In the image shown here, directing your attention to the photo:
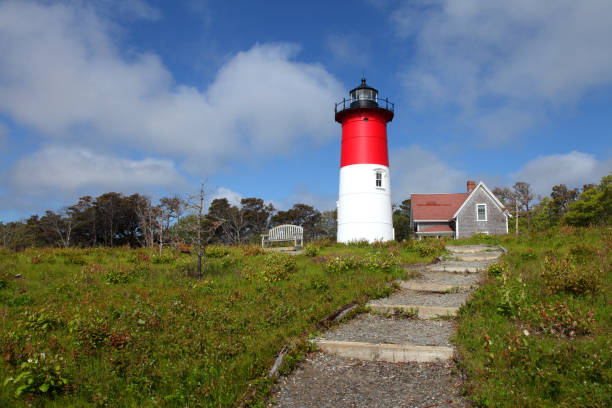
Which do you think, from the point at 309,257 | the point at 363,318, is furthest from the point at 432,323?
the point at 309,257

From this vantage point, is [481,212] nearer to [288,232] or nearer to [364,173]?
[364,173]

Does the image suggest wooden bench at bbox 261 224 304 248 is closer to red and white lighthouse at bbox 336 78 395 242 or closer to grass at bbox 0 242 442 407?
red and white lighthouse at bbox 336 78 395 242

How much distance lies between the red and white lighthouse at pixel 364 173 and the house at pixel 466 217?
1086 cm

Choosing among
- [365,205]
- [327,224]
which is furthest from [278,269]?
[327,224]

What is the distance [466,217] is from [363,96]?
13852mm

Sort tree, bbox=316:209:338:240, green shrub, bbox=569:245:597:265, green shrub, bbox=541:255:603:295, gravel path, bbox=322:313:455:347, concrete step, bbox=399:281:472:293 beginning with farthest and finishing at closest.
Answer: tree, bbox=316:209:338:240
green shrub, bbox=569:245:597:265
concrete step, bbox=399:281:472:293
green shrub, bbox=541:255:603:295
gravel path, bbox=322:313:455:347

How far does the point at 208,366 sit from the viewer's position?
17.2ft

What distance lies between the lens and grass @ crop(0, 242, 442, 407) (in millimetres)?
4605

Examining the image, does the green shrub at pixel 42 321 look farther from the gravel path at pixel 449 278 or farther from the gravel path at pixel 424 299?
the gravel path at pixel 449 278

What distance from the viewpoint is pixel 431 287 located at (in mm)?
9562

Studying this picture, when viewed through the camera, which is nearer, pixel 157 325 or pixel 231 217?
pixel 157 325

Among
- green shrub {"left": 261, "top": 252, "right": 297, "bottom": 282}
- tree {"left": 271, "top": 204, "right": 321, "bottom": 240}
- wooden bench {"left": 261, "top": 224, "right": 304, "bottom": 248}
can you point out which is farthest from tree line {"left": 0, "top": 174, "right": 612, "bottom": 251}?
green shrub {"left": 261, "top": 252, "right": 297, "bottom": 282}

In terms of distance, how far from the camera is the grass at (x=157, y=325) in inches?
181

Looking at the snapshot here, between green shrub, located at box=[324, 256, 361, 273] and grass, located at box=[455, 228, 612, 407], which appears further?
green shrub, located at box=[324, 256, 361, 273]
